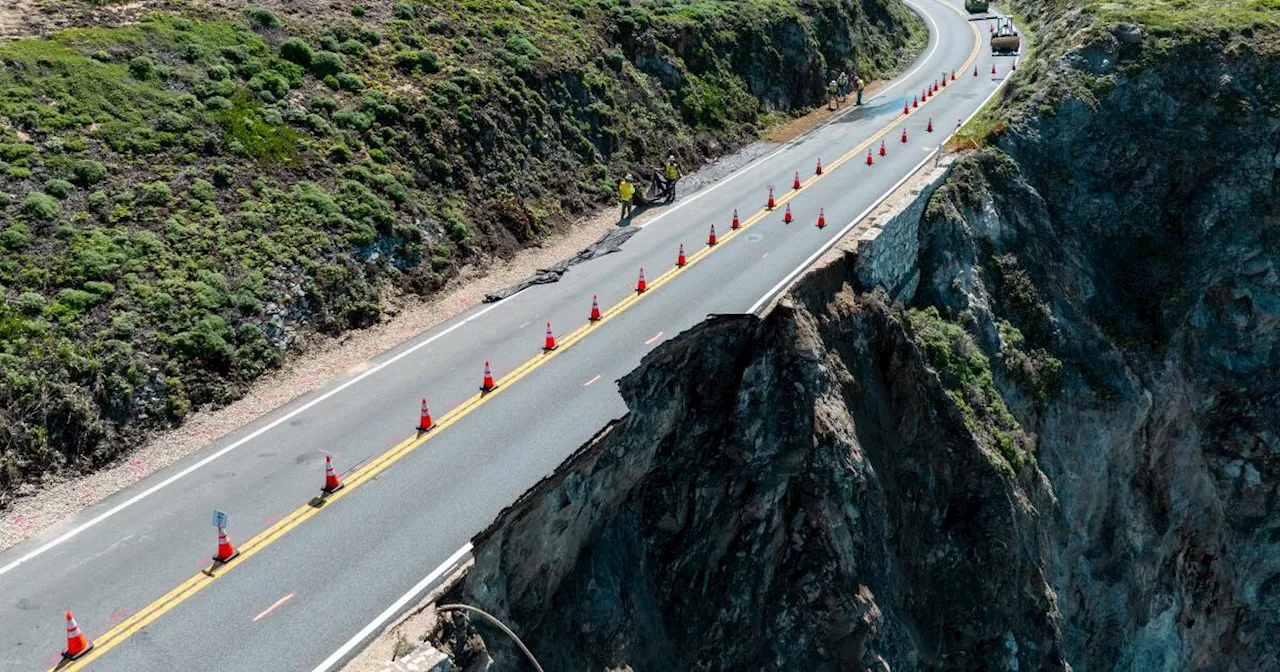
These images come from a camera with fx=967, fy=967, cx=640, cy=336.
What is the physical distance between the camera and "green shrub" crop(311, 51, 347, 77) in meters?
29.3

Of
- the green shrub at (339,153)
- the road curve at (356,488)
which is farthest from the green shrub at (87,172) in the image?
the road curve at (356,488)

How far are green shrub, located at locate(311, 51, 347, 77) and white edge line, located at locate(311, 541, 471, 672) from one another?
19.2 meters

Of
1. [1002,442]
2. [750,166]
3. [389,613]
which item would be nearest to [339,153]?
[750,166]

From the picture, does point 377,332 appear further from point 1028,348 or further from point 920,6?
point 920,6

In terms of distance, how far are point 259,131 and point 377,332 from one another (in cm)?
714

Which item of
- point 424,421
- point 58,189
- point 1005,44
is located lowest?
point 1005,44

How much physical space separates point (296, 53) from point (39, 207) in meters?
10.7

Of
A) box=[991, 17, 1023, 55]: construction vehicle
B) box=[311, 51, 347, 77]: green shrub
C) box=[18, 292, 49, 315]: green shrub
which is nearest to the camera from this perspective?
box=[18, 292, 49, 315]: green shrub

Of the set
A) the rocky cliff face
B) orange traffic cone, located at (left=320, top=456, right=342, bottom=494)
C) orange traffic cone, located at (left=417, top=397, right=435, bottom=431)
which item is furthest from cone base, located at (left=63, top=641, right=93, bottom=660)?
orange traffic cone, located at (left=417, top=397, right=435, bottom=431)

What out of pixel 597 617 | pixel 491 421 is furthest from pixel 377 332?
pixel 597 617

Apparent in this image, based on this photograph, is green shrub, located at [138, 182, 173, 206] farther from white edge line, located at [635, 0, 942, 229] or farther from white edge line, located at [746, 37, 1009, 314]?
white edge line, located at [746, 37, 1009, 314]

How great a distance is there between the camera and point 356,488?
16.8 m

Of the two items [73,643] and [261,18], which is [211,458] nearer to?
[73,643]

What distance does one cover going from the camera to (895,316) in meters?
26.2
